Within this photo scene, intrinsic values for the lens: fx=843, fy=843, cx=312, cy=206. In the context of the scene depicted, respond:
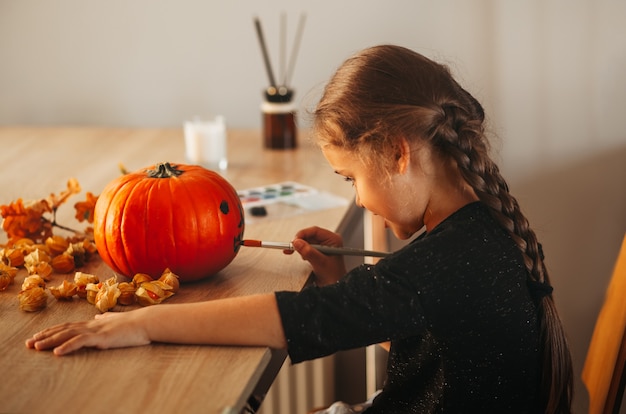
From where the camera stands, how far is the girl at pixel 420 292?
934 mm

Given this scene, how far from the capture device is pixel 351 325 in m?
0.93

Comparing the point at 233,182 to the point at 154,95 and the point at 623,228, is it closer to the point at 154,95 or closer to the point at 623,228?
the point at 154,95

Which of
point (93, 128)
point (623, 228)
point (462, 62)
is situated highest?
point (462, 62)

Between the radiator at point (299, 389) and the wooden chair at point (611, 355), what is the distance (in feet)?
2.03

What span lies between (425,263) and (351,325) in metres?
0.11

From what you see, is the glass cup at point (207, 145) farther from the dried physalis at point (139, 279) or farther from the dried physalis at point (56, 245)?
the dried physalis at point (139, 279)

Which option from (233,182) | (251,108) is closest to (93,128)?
(251,108)

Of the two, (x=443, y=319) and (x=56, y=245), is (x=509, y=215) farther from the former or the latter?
(x=56, y=245)

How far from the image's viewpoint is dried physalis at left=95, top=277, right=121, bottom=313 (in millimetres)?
1017

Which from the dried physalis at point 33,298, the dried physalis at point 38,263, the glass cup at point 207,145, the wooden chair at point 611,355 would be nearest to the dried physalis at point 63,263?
the dried physalis at point 38,263

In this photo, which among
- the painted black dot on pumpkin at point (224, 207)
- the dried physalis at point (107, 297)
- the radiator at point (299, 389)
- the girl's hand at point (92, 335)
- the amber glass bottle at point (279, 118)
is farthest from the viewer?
the amber glass bottle at point (279, 118)

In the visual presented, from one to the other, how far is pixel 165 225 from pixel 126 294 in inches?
4.3

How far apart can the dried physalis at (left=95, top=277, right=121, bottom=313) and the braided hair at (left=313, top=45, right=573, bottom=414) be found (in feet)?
1.09

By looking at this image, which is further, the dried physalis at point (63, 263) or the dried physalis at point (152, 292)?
the dried physalis at point (63, 263)
